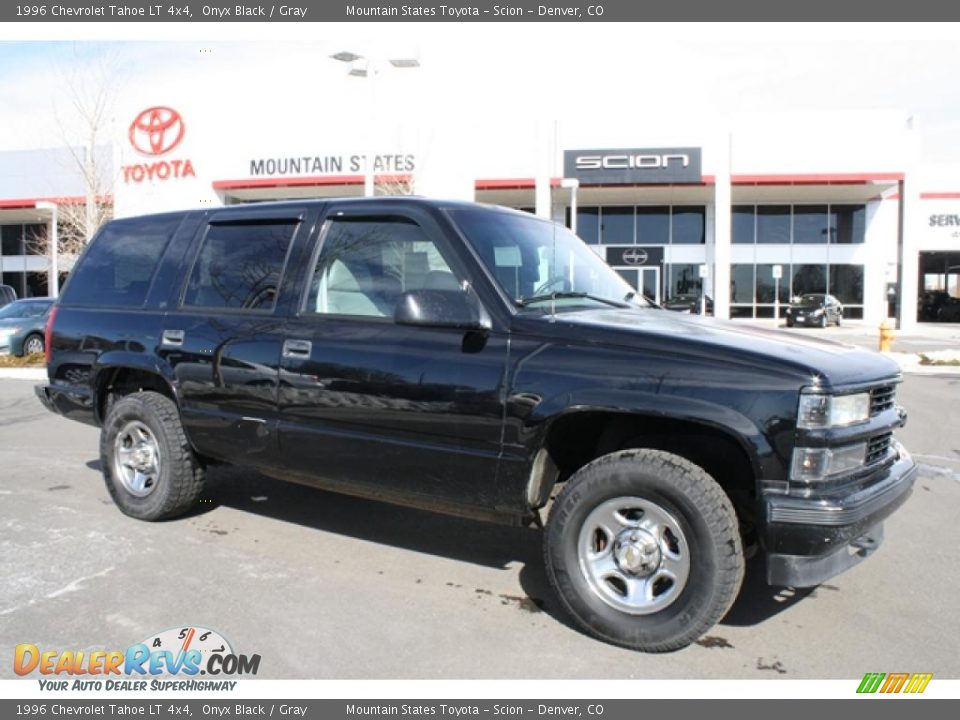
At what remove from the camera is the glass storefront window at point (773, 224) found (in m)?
32.3

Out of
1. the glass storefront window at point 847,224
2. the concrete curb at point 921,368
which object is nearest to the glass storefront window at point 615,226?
the glass storefront window at point 847,224

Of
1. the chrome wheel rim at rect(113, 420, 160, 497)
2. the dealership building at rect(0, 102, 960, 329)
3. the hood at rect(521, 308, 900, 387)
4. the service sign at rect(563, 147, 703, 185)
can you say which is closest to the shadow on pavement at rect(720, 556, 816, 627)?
the hood at rect(521, 308, 900, 387)

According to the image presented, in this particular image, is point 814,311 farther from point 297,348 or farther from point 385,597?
point 385,597

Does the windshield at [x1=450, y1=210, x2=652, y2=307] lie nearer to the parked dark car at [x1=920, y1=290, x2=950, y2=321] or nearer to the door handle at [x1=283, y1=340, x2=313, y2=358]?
the door handle at [x1=283, y1=340, x2=313, y2=358]

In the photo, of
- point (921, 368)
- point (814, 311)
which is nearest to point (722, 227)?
point (814, 311)

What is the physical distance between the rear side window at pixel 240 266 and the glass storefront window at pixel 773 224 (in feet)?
101

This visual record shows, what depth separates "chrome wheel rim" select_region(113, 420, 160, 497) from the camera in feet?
16.8

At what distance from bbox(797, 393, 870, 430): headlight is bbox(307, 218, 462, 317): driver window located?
174 cm

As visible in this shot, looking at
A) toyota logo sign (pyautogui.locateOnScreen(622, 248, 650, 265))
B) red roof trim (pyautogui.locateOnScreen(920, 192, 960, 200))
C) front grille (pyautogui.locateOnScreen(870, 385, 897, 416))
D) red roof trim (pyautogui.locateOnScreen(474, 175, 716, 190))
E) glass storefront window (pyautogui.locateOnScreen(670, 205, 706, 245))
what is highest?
red roof trim (pyautogui.locateOnScreen(920, 192, 960, 200))

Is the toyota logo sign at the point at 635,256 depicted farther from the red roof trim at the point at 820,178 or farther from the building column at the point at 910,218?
the building column at the point at 910,218

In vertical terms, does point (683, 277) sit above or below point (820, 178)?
below

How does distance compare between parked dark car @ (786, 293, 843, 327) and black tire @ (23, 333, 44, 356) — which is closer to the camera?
black tire @ (23, 333, 44, 356)

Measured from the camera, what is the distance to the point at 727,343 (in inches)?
131

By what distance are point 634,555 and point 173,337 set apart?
314cm
